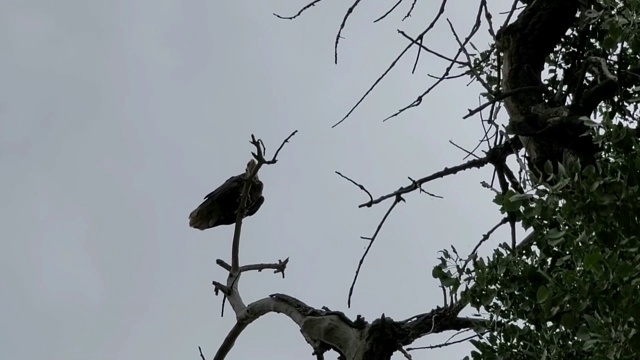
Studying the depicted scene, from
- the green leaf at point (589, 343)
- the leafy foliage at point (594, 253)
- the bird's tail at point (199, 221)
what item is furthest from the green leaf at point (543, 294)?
the bird's tail at point (199, 221)

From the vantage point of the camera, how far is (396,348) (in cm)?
196

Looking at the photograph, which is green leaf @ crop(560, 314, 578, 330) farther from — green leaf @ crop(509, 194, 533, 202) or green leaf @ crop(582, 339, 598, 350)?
green leaf @ crop(509, 194, 533, 202)

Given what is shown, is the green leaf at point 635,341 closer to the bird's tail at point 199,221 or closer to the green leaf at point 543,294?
the green leaf at point 543,294

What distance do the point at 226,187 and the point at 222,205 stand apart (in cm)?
13

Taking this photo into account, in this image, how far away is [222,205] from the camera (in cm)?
348

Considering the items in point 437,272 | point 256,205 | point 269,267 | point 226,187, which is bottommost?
point 437,272

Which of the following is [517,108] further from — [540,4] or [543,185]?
[543,185]

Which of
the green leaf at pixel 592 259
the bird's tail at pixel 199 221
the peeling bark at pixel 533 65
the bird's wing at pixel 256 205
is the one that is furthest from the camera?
the bird's wing at pixel 256 205

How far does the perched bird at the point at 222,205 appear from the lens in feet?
11.1

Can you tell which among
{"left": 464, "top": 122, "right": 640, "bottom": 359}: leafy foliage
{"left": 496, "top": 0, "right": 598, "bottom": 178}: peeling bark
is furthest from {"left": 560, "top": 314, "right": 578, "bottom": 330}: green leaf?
{"left": 496, "top": 0, "right": 598, "bottom": 178}: peeling bark

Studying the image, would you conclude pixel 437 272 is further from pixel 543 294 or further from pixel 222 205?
pixel 222 205

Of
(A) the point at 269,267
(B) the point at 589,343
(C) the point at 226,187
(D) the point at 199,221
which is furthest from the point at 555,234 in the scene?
(D) the point at 199,221

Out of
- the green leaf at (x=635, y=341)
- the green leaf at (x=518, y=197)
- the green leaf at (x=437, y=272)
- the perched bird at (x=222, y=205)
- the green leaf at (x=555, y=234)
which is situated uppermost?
the perched bird at (x=222, y=205)

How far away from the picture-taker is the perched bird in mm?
3379
